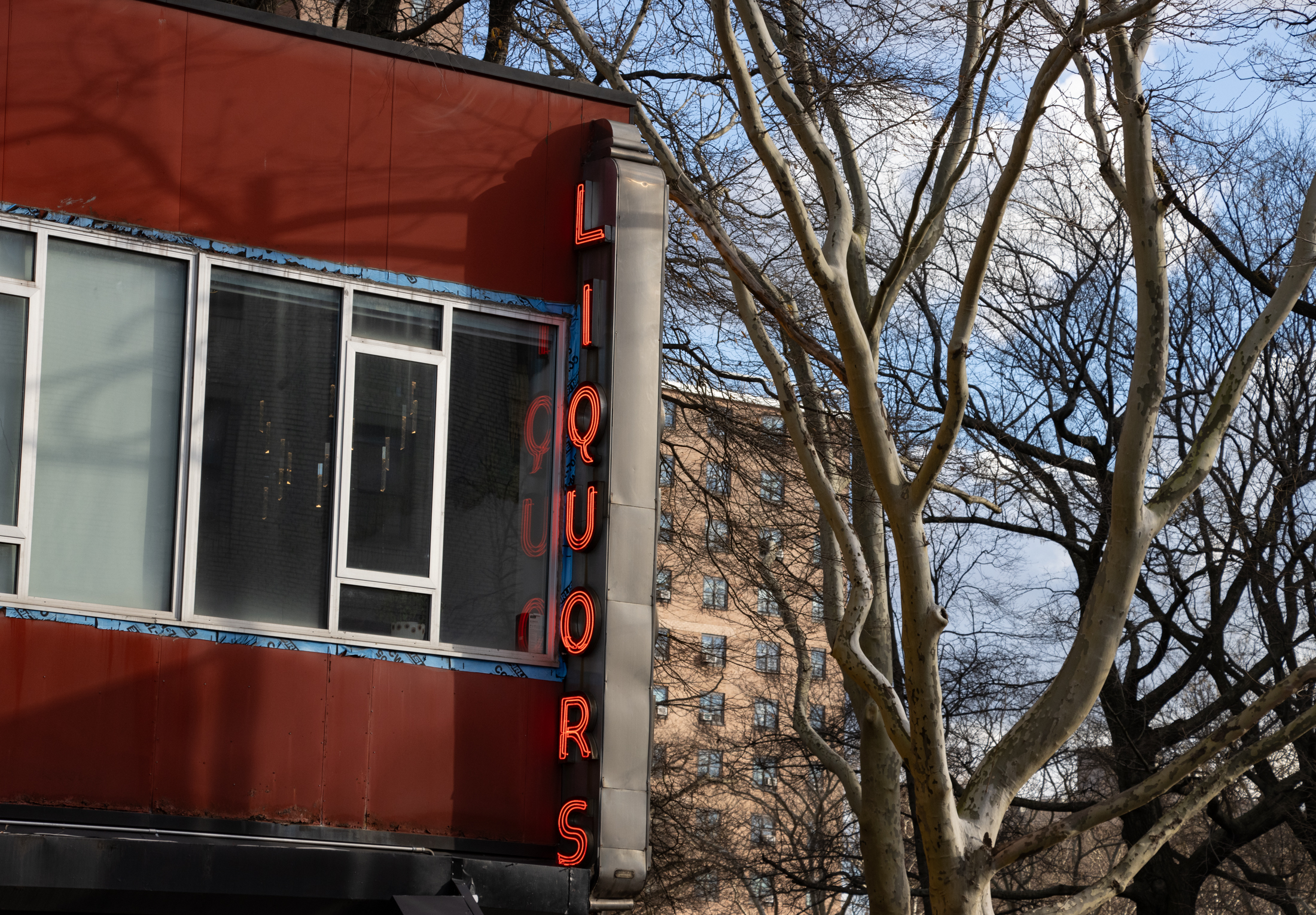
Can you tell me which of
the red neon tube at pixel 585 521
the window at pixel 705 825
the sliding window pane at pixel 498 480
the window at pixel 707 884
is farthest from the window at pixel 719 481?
the red neon tube at pixel 585 521

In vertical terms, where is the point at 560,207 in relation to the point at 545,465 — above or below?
above

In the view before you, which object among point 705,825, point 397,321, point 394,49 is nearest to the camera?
point 397,321

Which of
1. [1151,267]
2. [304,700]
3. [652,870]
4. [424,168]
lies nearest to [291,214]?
[424,168]

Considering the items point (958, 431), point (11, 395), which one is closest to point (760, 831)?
point (958, 431)

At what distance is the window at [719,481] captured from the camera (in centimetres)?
1808

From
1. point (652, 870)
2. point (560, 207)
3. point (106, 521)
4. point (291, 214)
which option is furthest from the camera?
point (652, 870)

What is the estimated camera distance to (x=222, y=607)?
8.05 m

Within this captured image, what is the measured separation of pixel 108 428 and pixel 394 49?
3.10 meters

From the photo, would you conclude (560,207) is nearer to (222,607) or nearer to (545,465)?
(545,465)

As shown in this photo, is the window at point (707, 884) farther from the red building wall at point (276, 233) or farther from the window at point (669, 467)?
the red building wall at point (276, 233)

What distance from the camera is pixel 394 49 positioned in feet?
30.0

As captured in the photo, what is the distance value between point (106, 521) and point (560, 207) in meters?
3.56

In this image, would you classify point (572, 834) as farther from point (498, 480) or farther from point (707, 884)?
point (707, 884)

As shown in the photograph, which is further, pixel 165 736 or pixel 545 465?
pixel 545 465
